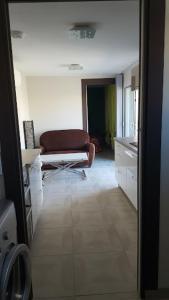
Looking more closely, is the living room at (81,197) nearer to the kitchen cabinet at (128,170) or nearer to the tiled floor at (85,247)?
the tiled floor at (85,247)

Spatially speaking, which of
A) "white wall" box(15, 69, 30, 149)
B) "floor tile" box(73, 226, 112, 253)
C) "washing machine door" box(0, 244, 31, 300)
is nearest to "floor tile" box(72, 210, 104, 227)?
"floor tile" box(73, 226, 112, 253)

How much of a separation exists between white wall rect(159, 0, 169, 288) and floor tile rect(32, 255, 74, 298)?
0.74 metres

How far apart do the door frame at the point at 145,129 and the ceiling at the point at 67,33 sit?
86 centimetres

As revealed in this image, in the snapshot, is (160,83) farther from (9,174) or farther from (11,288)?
(11,288)

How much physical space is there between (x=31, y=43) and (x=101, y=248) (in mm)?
2701

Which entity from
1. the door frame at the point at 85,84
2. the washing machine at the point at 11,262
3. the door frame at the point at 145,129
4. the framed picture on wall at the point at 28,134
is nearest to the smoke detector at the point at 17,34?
the door frame at the point at 145,129

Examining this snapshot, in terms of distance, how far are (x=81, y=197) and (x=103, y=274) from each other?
183 cm

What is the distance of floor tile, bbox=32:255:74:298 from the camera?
192 cm

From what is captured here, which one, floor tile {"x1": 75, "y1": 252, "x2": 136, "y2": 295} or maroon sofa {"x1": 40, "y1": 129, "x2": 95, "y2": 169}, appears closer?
floor tile {"x1": 75, "y1": 252, "x2": 136, "y2": 295}

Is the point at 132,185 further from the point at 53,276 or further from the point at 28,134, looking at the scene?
the point at 28,134

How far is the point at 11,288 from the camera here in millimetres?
1369

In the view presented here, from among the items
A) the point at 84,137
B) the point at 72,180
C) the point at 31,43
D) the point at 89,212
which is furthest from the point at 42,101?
the point at 89,212

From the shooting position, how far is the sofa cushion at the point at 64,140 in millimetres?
6012

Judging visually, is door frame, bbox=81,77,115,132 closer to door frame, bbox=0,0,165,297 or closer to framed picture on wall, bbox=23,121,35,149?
framed picture on wall, bbox=23,121,35,149
